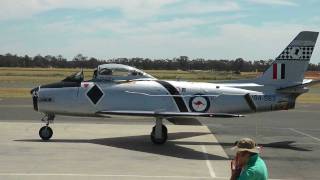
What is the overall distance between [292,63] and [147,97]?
506 centimetres

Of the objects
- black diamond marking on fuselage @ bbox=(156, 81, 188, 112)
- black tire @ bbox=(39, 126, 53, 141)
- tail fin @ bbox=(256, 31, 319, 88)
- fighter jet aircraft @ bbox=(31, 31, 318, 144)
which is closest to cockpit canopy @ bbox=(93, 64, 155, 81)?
fighter jet aircraft @ bbox=(31, 31, 318, 144)

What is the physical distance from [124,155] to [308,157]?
488 cm

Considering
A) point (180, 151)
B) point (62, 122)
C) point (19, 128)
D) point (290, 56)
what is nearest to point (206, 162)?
point (180, 151)

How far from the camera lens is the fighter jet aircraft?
16984 millimetres

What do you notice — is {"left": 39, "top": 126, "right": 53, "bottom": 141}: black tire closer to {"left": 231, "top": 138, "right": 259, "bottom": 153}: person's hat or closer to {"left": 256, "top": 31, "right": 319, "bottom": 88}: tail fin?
{"left": 256, "top": 31, "right": 319, "bottom": 88}: tail fin

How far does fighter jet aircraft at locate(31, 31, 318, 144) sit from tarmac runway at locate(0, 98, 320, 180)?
3.12 ft

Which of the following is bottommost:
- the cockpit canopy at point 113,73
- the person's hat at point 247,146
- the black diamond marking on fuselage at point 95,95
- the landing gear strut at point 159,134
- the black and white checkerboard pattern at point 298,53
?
the landing gear strut at point 159,134

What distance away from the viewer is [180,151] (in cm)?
1541

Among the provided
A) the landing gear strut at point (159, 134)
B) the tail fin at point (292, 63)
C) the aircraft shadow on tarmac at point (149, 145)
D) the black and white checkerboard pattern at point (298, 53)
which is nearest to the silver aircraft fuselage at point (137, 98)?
the landing gear strut at point (159, 134)

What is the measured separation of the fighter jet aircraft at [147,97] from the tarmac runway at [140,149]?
0.95m

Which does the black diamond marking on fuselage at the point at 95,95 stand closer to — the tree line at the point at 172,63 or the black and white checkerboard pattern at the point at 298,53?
the black and white checkerboard pattern at the point at 298,53

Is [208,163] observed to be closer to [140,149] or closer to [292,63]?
[140,149]

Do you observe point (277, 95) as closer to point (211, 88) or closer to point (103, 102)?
point (211, 88)

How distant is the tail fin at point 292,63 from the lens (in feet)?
59.8
